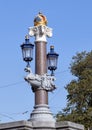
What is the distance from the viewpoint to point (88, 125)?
37.9 meters

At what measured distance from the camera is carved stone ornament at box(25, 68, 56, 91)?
61.6 feet

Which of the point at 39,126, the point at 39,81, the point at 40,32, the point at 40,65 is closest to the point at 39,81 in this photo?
the point at 39,81

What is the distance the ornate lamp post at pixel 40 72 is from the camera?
18.6m

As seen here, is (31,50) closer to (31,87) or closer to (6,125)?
(31,87)

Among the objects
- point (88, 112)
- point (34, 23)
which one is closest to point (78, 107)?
point (88, 112)

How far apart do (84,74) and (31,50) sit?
2193 cm

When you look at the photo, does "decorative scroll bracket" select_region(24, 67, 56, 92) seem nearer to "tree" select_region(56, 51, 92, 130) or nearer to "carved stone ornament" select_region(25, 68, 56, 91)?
"carved stone ornament" select_region(25, 68, 56, 91)

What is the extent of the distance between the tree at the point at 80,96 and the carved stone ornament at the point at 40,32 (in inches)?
734

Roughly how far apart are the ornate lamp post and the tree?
1881 cm

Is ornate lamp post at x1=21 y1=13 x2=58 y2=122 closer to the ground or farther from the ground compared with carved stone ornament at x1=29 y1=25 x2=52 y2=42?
closer to the ground

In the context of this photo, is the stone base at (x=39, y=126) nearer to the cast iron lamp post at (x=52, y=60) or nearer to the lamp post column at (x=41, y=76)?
the lamp post column at (x=41, y=76)

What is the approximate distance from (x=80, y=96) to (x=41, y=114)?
21222 millimetres

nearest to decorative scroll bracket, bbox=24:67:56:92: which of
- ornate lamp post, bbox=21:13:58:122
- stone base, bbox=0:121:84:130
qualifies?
ornate lamp post, bbox=21:13:58:122

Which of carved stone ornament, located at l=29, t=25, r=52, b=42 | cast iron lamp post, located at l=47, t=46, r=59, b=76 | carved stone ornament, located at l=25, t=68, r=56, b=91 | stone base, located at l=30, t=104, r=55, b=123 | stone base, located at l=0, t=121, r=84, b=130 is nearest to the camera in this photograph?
stone base, located at l=0, t=121, r=84, b=130
